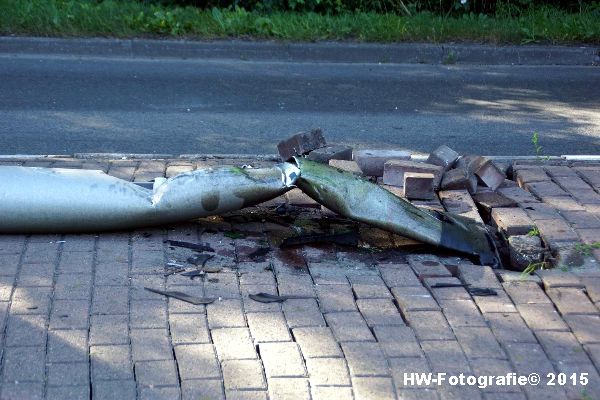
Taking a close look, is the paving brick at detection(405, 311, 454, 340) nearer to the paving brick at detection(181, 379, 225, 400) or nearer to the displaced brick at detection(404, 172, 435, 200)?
the paving brick at detection(181, 379, 225, 400)

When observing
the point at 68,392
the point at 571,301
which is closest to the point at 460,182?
the point at 571,301

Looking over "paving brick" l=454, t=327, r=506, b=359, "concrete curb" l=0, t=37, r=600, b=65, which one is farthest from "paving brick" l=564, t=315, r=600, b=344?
"concrete curb" l=0, t=37, r=600, b=65

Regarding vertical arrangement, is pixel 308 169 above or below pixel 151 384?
above

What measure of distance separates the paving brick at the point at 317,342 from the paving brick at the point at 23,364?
1033 millimetres

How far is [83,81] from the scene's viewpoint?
365 inches

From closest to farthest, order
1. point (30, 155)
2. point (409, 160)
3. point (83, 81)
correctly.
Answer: point (409, 160)
point (30, 155)
point (83, 81)

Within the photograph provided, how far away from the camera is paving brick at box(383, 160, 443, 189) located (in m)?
5.60

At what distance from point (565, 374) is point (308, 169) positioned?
1.89m

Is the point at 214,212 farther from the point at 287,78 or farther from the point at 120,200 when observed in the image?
the point at 287,78

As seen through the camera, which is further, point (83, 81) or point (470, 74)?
point (470, 74)

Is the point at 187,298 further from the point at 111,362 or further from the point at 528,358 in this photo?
the point at 528,358

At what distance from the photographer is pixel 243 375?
11.5 feet

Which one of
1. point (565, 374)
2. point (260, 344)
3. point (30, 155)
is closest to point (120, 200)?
point (260, 344)

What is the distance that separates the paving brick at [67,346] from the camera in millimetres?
3578
